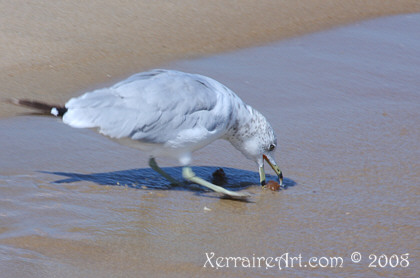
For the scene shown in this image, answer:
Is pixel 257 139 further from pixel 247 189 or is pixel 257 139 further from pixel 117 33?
pixel 117 33

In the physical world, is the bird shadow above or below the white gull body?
below

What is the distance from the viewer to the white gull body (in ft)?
13.5

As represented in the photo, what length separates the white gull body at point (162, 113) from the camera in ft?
13.5

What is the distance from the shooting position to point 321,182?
174 inches

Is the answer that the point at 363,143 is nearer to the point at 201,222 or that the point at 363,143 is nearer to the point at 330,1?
the point at 201,222

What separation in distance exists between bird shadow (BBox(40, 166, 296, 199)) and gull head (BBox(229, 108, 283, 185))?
16 centimetres

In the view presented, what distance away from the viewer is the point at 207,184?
4355mm

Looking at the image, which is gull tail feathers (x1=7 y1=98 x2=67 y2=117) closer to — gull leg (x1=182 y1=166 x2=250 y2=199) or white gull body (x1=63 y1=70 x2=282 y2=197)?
white gull body (x1=63 y1=70 x2=282 y2=197)

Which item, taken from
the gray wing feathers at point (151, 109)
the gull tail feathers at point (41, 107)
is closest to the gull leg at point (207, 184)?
the gray wing feathers at point (151, 109)

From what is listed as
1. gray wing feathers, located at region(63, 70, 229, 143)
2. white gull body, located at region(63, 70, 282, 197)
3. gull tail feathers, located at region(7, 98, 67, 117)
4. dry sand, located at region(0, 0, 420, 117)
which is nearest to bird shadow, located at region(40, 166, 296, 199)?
white gull body, located at region(63, 70, 282, 197)

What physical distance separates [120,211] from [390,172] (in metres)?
1.85

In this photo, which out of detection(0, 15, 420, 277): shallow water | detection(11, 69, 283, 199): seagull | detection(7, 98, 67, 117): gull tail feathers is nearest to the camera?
detection(0, 15, 420, 277): shallow water

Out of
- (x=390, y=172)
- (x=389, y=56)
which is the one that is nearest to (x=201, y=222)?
(x=390, y=172)

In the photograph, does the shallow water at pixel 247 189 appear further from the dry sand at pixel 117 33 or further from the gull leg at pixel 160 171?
the dry sand at pixel 117 33
